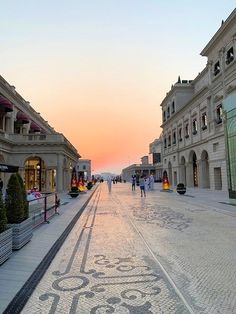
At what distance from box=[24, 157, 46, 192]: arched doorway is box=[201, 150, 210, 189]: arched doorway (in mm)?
19582

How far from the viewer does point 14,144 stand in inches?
1351

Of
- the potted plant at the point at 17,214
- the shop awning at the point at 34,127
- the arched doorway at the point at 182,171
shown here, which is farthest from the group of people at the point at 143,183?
the potted plant at the point at 17,214

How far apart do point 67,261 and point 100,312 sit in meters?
2.63

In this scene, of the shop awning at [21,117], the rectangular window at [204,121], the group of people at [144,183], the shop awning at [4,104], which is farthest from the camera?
the rectangular window at [204,121]

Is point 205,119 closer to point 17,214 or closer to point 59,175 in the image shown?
point 59,175

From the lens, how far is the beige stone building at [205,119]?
28797 millimetres

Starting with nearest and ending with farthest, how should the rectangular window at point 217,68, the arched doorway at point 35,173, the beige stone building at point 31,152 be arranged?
the rectangular window at point 217,68 → the beige stone building at point 31,152 → the arched doorway at point 35,173

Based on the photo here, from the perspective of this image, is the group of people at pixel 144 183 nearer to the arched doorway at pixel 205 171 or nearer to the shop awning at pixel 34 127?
the arched doorway at pixel 205 171

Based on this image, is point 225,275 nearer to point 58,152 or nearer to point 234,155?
point 234,155

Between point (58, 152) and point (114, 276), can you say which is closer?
point (114, 276)

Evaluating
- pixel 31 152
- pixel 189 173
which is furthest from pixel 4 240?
pixel 189 173

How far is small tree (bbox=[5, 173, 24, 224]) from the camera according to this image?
7.24 meters

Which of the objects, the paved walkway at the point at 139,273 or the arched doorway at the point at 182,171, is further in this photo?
the arched doorway at the point at 182,171

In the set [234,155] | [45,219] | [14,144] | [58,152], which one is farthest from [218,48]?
[45,219]
